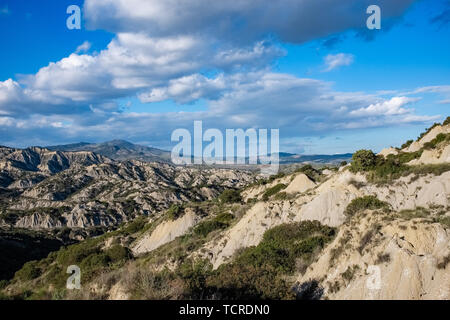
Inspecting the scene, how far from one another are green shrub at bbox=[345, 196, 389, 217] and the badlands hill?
0.09 meters

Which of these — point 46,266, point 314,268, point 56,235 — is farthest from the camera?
point 56,235

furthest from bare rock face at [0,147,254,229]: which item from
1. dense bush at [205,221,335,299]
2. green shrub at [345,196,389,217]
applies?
green shrub at [345,196,389,217]

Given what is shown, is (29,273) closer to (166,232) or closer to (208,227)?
(166,232)

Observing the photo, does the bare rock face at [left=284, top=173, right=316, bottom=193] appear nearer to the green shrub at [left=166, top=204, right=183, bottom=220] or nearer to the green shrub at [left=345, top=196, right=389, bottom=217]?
the green shrub at [left=345, top=196, right=389, bottom=217]

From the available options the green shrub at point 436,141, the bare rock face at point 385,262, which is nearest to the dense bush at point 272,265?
the bare rock face at point 385,262

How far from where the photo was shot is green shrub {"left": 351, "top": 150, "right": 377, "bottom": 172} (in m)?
34.1

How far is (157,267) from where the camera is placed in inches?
1152

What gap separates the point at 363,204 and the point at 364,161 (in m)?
9.14

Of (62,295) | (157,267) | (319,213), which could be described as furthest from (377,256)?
(157,267)

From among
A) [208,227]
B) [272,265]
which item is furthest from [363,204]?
[208,227]

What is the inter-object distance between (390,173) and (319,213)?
9.42 m

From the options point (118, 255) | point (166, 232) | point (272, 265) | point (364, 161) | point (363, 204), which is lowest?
point (118, 255)

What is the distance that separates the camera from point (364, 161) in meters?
34.6

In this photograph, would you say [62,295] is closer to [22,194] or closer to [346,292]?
[346,292]
